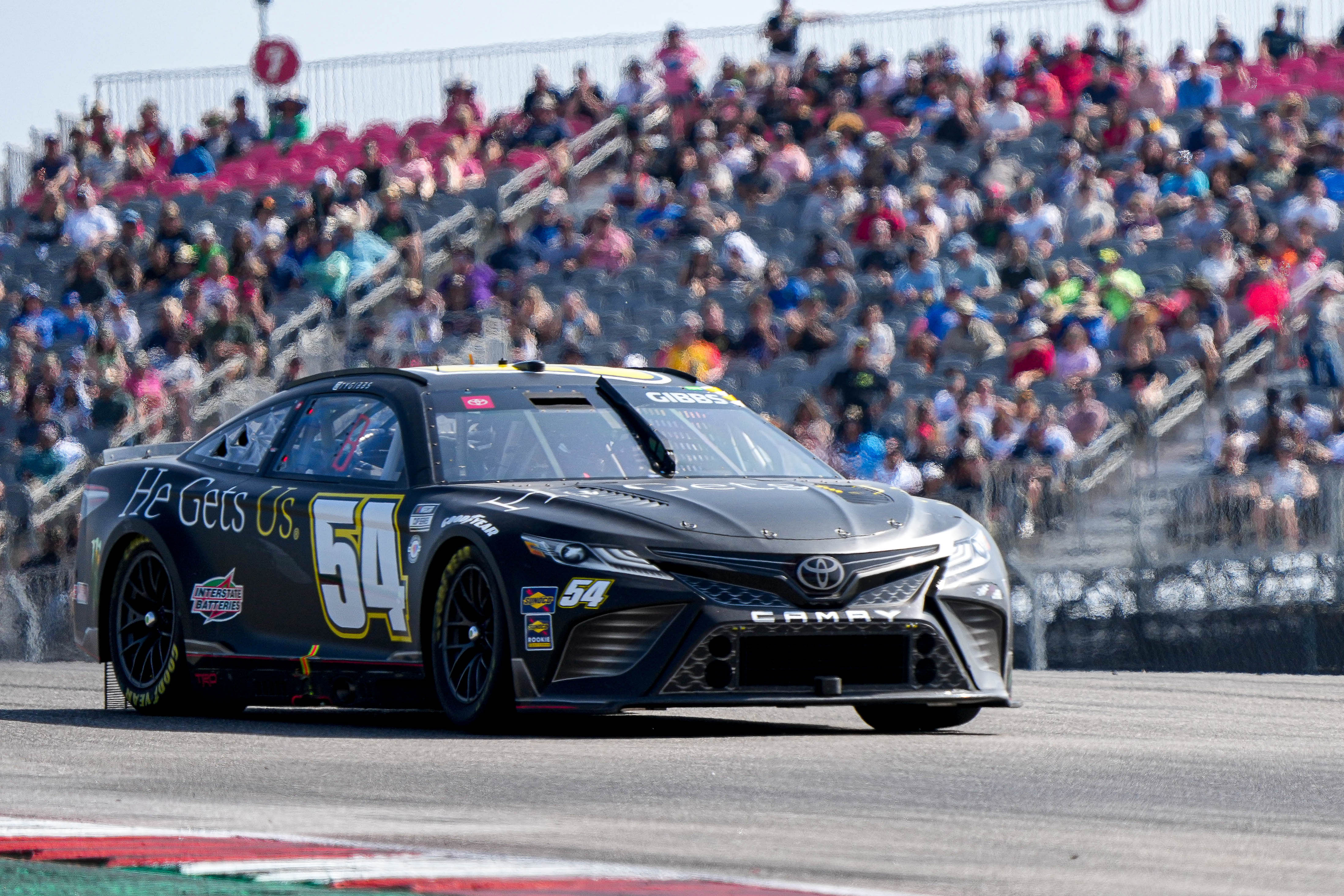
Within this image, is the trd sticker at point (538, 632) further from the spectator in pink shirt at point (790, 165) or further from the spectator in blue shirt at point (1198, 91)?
the spectator in blue shirt at point (1198, 91)

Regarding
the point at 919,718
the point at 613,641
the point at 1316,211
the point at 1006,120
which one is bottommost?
the point at 919,718

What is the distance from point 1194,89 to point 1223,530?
10.8 meters

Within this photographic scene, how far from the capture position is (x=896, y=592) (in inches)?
326

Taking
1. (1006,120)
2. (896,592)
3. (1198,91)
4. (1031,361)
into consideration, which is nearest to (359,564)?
(896,592)

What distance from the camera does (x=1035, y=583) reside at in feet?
45.9

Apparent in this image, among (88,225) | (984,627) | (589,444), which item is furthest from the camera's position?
(88,225)

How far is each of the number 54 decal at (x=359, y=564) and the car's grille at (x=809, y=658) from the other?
4.31 ft

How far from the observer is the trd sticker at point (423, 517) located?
8.58 meters

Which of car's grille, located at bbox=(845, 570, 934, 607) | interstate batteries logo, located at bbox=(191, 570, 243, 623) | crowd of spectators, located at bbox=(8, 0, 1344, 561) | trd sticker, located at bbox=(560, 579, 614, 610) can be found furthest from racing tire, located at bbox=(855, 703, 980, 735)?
crowd of spectators, located at bbox=(8, 0, 1344, 561)

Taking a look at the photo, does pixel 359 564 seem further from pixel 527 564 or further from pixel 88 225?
pixel 88 225

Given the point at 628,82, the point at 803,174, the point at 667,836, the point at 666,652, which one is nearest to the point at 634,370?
the point at 666,652

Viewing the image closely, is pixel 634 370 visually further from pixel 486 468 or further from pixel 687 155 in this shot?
pixel 687 155

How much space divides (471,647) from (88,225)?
2040 cm

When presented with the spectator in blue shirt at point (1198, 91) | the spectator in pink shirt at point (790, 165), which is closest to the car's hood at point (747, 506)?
the spectator in pink shirt at point (790, 165)
